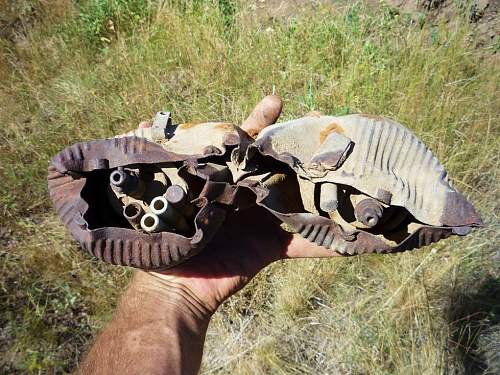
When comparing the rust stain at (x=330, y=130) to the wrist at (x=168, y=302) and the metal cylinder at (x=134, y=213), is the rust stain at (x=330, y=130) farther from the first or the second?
the wrist at (x=168, y=302)

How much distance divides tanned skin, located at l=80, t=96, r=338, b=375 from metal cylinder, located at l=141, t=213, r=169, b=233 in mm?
376

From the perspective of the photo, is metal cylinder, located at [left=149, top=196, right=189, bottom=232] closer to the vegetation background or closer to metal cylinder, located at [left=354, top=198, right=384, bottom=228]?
metal cylinder, located at [left=354, top=198, right=384, bottom=228]

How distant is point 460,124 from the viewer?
231 centimetres

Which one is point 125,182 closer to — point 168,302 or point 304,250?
point 168,302

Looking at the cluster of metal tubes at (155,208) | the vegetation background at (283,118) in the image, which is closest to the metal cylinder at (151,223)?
the cluster of metal tubes at (155,208)

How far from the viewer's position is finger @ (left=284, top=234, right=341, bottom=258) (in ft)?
5.32

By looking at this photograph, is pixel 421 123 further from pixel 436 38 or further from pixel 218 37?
pixel 218 37

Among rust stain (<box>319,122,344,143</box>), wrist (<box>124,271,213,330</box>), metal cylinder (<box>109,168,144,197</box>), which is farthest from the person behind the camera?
wrist (<box>124,271,213,330</box>)

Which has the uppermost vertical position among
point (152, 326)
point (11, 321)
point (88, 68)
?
point (88, 68)

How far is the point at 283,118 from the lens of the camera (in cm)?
239

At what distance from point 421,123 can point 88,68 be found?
5.81ft

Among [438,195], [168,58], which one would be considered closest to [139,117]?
[168,58]

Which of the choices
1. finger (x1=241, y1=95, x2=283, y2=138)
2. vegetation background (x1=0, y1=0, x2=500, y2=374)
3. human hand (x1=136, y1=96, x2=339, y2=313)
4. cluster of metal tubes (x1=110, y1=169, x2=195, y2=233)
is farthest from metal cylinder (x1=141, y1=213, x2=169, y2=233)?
vegetation background (x1=0, y1=0, x2=500, y2=374)

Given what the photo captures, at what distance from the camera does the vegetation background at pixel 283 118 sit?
6.43 feet
